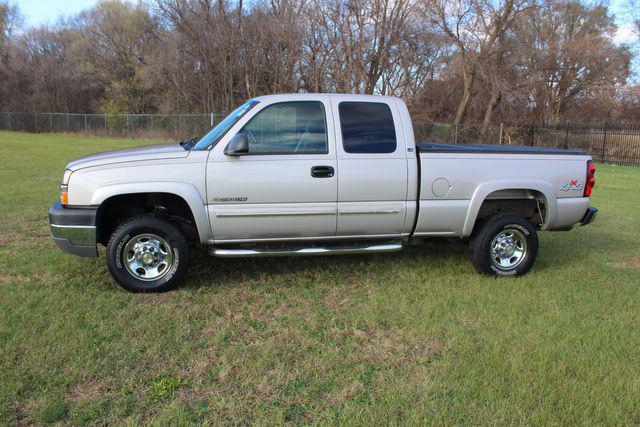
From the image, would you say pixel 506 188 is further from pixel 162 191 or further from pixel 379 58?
pixel 379 58

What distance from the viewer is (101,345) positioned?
12.1 ft

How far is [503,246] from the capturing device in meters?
5.43

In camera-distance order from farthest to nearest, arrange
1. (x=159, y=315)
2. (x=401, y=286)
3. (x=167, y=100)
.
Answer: (x=167, y=100), (x=401, y=286), (x=159, y=315)

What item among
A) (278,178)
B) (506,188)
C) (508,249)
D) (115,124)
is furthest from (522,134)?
(115,124)

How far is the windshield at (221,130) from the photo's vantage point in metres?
4.75

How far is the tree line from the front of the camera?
24.2 m

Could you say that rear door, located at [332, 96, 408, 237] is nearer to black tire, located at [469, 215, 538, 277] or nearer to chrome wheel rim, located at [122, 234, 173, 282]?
black tire, located at [469, 215, 538, 277]

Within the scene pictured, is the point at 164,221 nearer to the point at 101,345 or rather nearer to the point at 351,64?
the point at 101,345

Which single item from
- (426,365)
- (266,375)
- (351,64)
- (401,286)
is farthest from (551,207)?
(351,64)

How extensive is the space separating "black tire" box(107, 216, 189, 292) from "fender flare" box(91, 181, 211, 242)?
12.1 inches

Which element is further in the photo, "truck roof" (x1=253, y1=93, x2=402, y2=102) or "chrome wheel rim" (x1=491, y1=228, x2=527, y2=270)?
"chrome wheel rim" (x1=491, y1=228, x2=527, y2=270)

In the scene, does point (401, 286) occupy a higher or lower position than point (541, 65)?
→ lower

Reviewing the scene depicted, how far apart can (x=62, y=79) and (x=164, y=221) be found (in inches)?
1945

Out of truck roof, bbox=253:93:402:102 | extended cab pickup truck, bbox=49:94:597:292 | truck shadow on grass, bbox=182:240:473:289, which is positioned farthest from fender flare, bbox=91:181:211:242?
truck roof, bbox=253:93:402:102
